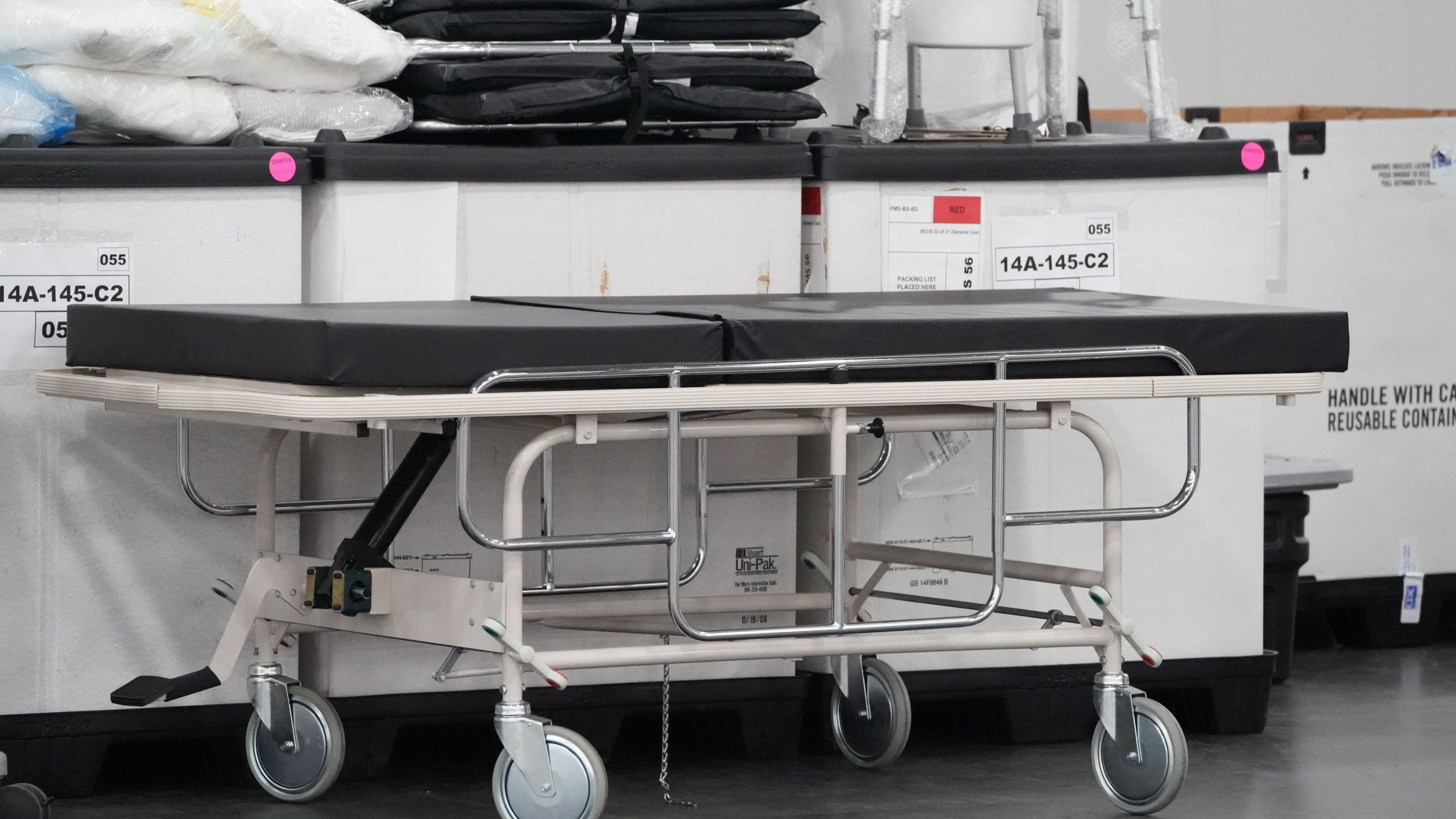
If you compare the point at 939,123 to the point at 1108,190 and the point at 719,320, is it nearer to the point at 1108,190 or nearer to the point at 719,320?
the point at 1108,190

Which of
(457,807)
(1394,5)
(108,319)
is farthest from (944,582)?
(1394,5)

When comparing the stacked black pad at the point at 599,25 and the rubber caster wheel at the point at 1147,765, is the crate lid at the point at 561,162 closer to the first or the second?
the stacked black pad at the point at 599,25

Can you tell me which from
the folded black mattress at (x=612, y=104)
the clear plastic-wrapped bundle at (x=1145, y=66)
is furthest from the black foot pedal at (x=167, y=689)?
the clear plastic-wrapped bundle at (x=1145, y=66)

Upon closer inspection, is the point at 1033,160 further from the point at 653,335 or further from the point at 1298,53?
the point at 1298,53

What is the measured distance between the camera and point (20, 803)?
3.12m

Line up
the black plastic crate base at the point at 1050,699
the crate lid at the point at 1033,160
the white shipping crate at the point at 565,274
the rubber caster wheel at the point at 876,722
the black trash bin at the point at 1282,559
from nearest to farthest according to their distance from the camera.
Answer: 1. the white shipping crate at the point at 565,274
2. the rubber caster wheel at the point at 876,722
3. the crate lid at the point at 1033,160
4. the black plastic crate base at the point at 1050,699
5. the black trash bin at the point at 1282,559

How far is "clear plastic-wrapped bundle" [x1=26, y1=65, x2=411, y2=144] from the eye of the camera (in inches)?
141

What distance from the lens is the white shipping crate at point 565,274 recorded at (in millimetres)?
3717

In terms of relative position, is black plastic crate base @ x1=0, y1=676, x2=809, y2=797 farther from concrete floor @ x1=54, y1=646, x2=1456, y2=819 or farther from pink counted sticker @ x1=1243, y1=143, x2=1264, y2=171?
pink counted sticker @ x1=1243, y1=143, x2=1264, y2=171

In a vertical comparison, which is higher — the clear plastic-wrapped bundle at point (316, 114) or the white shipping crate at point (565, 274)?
the clear plastic-wrapped bundle at point (316, 114)

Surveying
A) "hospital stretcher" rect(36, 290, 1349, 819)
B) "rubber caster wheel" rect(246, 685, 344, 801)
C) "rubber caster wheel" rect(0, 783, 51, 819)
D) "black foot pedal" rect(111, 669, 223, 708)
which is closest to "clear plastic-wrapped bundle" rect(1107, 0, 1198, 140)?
"hospital stretcher" rect(36, 290, 1349, 819)

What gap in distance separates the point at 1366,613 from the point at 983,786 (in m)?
1.87

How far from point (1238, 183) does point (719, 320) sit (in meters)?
1.48

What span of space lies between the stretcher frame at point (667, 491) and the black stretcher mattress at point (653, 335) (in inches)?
1.1
